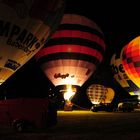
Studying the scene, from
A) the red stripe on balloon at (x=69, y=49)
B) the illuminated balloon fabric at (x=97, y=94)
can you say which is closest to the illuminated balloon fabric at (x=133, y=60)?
the red stripe on balloon at (x=69, y=49)

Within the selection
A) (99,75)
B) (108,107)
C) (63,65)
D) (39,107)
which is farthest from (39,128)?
(99,75)

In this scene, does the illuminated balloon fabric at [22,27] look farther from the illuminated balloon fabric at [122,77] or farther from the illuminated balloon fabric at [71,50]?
the illuminated balloon fabric at [122,77]

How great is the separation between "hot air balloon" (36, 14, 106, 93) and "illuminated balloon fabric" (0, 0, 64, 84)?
1120 centimetres

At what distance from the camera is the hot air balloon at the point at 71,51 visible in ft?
109

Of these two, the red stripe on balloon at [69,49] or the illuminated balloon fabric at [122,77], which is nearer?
the red stripe on balloon at [69,49]

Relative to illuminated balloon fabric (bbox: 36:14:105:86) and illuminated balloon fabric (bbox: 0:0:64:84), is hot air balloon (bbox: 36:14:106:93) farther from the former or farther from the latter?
illuminated balloon fabric (bbox: 0:0:64:84)

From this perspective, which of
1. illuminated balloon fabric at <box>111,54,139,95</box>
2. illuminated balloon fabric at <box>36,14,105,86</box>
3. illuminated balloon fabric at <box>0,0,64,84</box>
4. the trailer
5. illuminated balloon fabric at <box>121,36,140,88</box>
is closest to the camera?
A: the trailer

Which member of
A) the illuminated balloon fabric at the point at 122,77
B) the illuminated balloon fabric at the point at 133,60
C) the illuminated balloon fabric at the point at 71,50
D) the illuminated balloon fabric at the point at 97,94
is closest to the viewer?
the illuminated balloon fabric at the point at 71,50

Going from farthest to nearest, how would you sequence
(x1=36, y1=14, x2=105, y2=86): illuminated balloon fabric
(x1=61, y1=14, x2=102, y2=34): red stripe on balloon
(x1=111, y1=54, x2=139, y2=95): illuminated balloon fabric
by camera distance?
(x1=111, y1=54, x2=139, y2=95): illuminated balloon fabric
(x1=61, y1=14, x2=102, y2=34): red stripe on balloon
(x1=36, y1=14, x2=105, y2=86): illuminated balloon fabric

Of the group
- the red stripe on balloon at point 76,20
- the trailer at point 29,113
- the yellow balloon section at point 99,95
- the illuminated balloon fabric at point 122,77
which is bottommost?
the trailer at point 29,113

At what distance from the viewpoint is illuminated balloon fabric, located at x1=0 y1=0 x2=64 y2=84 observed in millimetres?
18703

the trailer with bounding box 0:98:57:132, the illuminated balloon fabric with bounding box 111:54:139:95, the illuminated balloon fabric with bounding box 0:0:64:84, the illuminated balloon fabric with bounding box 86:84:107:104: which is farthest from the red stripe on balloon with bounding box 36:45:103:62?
the trailer with bounding box 0:98:57:132

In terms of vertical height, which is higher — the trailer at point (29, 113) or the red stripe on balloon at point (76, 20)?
the red stripe on balloon at point (76, 20)

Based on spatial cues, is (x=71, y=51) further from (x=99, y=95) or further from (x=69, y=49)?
(x=99, y=95)
